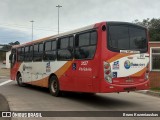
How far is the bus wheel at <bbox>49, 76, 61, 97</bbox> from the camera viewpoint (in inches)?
601

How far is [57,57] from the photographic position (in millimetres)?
15391

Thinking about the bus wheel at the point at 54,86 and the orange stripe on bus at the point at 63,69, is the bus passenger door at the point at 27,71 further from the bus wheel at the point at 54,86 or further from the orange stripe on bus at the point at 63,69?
the orange stripe on bus at the point at 63,69

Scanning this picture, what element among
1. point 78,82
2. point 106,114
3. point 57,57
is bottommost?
point 106,114

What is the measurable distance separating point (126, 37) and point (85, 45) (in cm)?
159

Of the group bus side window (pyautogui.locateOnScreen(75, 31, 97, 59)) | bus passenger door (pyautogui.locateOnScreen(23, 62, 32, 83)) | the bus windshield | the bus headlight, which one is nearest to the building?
bus passenger door (pyautogui.locateOnScreen(23, 62, 32, 83))

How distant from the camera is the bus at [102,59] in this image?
38.9ft

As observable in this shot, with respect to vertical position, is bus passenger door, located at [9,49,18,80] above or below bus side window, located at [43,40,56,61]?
below

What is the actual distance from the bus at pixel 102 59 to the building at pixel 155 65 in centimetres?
802

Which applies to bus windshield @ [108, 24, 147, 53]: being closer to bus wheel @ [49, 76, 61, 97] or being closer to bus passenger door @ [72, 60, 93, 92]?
bus passenger door @ [72, 60, 93, 92]

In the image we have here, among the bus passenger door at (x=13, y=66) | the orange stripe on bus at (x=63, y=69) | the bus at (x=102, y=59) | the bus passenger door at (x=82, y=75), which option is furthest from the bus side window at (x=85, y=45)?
the bus passenger door at (x=13, y=66)

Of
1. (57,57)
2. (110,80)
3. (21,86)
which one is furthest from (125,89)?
(21,86)

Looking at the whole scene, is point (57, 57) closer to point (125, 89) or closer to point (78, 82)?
point (78, 82)

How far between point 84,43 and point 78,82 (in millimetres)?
1569

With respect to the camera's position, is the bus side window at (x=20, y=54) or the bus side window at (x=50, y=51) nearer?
the bus side window at (x=50, y=51)
